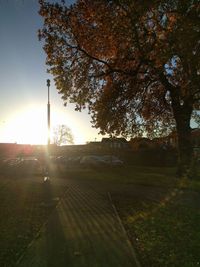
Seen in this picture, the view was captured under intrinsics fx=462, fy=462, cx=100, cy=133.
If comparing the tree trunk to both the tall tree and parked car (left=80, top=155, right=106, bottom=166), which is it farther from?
parked car (left=80, top=155, right=106, bottom=166)

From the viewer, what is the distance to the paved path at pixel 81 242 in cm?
774

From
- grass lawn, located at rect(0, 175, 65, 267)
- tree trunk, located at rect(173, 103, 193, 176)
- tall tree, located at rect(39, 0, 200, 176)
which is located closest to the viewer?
grass lawn, located at rect(0, 175, 65, 267)

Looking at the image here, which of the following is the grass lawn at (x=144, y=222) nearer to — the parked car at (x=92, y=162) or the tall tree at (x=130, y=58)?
the tall tree at (x=130, y=58)

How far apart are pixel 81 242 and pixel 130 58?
67.4 ft

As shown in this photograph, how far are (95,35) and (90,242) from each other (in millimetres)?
18673

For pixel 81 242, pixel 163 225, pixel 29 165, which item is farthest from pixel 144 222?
pixel 29 165

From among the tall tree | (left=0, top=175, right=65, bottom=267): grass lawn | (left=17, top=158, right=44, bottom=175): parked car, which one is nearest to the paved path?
(left=0, top=175, right=65, bottom=267): grass lawn

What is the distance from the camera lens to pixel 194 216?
42.7ft

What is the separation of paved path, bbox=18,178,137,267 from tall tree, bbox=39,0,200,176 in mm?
9161

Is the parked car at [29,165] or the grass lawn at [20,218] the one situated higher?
the parked car at [29,165]

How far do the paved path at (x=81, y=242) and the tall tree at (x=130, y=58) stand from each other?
9161 millimetres

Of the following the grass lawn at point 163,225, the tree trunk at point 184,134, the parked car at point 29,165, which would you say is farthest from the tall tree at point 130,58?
the parked car at point 29,165

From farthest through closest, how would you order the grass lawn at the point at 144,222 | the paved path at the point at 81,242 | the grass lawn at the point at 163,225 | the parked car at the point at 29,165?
1. the parked car at the point at 29,165
2. the grass lawn at the point at 144,222
3. the grass lawn at the point at 163,225
4. the paved path at the point at 81,242

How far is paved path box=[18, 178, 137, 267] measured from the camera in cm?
774
